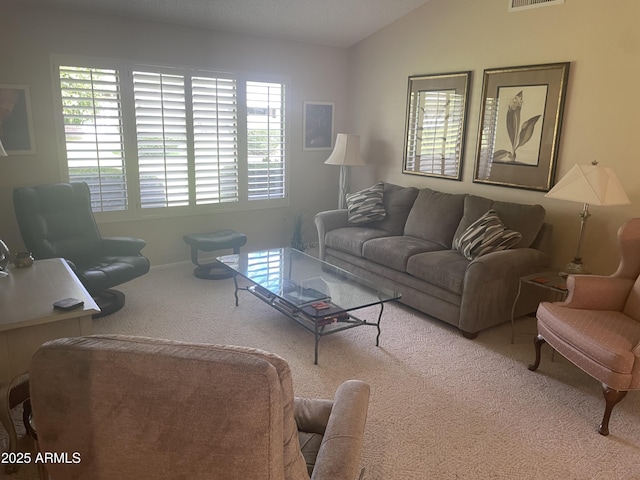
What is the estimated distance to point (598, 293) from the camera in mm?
2992

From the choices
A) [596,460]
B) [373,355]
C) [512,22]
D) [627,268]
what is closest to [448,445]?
[596,460]

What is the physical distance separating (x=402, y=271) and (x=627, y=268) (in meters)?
1.64

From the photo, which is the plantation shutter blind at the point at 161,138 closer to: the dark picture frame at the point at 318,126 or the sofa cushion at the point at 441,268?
the dark picture frame at the point at 318,126

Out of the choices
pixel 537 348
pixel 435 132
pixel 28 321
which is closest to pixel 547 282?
pixel 537 348

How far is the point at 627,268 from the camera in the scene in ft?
10.00

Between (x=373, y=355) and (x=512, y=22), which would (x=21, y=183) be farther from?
(x=512, y=22)

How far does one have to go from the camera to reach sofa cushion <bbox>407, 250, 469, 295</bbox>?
358 centimetres

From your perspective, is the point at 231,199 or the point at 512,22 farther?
the point at 231,199

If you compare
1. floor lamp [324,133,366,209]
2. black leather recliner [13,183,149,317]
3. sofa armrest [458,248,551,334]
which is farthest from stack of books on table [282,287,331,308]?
floor lamp [324,133,366,209]

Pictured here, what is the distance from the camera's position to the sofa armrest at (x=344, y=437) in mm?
1358

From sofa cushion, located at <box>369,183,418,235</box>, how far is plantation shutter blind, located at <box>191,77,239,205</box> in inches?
68.2

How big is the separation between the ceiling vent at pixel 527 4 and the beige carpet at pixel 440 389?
2.66 m

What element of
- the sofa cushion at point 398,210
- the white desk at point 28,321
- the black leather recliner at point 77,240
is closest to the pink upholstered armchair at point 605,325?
the sofa cushion at point 398,210

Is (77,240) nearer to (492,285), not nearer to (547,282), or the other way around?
(492,285)
